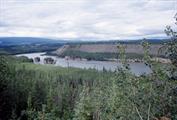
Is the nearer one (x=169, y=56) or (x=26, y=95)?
(x=169, y=56)

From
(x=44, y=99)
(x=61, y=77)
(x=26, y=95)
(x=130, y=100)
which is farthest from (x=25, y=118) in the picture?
(x=61, y=77)

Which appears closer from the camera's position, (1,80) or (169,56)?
(169,56)

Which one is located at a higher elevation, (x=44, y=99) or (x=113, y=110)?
(x=113, y=110)

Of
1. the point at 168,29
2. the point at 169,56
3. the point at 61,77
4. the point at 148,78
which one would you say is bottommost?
the point at 61,77

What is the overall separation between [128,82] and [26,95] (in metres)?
48.6

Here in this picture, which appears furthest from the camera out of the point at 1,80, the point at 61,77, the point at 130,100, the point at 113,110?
the point at 61,77

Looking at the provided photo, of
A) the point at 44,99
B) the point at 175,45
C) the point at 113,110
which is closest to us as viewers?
the point at 175,45

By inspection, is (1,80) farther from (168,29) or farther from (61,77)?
(61,77)

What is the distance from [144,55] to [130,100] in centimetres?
161

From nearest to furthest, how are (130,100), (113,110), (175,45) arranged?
(175,45) → (130,100) → (113,110)

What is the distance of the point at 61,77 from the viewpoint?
133 metres

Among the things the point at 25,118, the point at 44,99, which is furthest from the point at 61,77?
the point at 25,118

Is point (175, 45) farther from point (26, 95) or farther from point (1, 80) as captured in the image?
point (26, 95)

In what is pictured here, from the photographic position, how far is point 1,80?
43562 mm
